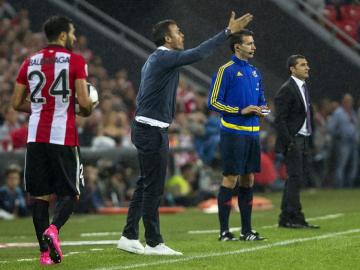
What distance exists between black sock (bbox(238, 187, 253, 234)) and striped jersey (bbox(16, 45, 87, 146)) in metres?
2.69

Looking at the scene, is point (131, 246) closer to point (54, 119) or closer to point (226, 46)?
point (54, 119)

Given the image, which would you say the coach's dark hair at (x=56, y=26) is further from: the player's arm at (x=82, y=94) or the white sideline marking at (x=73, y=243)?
the white sideline marking at (x=73, y=243)

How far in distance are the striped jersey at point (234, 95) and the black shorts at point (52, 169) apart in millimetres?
2349

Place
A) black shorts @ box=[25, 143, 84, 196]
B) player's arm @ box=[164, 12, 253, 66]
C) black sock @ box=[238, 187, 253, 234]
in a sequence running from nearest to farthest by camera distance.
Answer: black shorts @ box=[25, 143, 84, 196] → player's arm @ box=[164, 12, 253, 66] → black sock @ box=[238, 187, 253, 234]

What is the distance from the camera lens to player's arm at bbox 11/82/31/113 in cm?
950

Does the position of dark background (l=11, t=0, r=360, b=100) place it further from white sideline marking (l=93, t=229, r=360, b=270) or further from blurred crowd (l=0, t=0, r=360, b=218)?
white sideline marking (l=93, t=229, r=360, b=270)

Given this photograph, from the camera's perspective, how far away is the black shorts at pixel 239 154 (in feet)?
37.7

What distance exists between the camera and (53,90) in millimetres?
9359

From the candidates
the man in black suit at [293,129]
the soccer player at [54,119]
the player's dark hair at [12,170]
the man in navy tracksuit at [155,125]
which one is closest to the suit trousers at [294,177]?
the man in black suit at [293,129]

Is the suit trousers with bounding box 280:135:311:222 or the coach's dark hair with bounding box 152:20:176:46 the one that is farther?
the suit trousers with bounding box 280:135:311:222

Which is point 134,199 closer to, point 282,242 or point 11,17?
point 282,242

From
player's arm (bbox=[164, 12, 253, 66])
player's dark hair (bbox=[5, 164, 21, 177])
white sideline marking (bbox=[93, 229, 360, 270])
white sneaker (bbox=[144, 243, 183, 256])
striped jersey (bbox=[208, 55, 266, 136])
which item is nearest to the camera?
white sideline marking (bbox=[93, 229, 360, 270])

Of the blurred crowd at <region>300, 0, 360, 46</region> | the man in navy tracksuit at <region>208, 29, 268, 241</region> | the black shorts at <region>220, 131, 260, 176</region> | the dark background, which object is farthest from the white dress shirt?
the blurred crowd at <region>300, 0, 360, 46</region>

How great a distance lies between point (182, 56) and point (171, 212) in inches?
319
